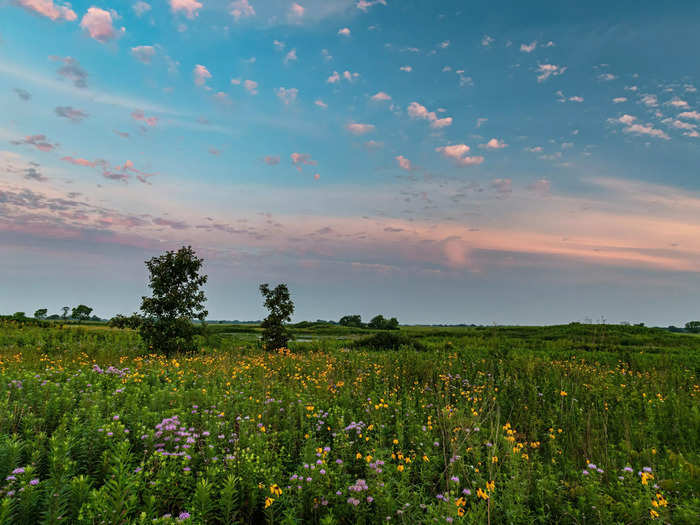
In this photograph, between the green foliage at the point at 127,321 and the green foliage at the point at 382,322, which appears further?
the green foliage at the point at 382,322

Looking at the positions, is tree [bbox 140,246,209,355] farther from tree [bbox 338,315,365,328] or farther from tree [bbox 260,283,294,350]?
tree [bbox 338,315,365,328]

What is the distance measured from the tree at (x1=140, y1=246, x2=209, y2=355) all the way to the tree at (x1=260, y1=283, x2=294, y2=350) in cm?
441

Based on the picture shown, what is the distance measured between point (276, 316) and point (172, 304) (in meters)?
5.82

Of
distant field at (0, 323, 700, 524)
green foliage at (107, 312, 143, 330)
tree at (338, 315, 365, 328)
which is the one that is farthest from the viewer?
tree at (338, 315, 365, 328)

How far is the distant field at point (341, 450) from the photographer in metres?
3.34

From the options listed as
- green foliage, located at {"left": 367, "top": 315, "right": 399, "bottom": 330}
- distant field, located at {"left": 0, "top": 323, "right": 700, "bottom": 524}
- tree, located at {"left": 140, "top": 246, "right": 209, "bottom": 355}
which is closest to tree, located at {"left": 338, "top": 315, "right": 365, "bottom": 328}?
green foliage, located at {"left": 367, "top": 315, "right": 399, "bottom": 330}

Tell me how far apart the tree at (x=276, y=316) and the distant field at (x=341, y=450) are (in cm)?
1101

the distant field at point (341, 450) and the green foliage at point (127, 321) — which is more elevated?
the green foliage at point (127, 321)

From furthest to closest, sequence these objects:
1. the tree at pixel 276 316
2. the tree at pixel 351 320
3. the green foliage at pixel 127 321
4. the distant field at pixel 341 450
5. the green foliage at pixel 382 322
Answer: the tree at pixel 351 320 < the green foliage at pixel 382 322 < the tree at pixel 276 316 < the green foliage at pixel 127 321 < the distant field at pixel 341 450

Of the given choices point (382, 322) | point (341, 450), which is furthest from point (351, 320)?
point (341, 450)

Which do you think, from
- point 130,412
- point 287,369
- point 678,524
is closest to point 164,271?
point 287,369

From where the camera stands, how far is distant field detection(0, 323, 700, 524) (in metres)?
3.34

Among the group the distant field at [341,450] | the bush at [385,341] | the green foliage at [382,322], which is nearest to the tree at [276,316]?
the bush at [385,341]

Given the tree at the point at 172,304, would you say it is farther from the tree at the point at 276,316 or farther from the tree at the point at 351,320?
the tree at the point at 351,320
